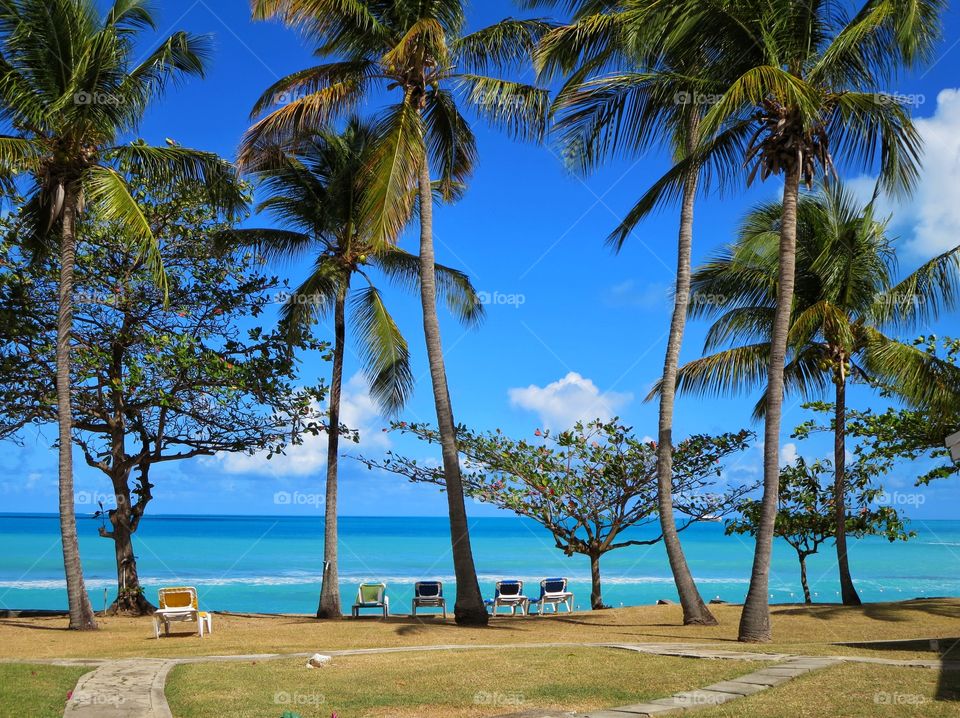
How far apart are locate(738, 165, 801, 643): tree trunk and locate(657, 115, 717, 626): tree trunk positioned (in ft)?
6.15

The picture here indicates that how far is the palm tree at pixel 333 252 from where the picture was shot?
1789cm

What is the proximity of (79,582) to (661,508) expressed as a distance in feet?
33.1

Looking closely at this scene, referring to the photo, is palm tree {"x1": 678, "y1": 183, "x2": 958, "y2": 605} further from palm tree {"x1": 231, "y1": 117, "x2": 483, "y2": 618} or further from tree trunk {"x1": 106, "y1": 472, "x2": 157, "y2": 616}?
tree trunk {"x1": 106, "y1": 472, "x2": 157, "y2": 616}

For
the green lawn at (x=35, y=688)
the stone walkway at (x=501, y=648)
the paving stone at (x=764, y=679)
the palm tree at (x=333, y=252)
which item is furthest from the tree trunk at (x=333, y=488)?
the paving stone at (x=764, y=679)

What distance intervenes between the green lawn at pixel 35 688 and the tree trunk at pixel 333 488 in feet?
26.6

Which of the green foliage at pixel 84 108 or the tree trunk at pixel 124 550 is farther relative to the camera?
the tree trunk at pixel 124 550

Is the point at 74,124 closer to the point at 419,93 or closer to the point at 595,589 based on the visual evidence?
the point at 419,93

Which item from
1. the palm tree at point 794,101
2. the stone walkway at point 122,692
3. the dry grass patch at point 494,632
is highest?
the palm tree at point 794,101

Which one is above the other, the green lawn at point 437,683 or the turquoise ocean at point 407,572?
the green lawn at point 437,683

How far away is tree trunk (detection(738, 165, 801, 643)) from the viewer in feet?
41.0

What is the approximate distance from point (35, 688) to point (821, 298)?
15.3 metres

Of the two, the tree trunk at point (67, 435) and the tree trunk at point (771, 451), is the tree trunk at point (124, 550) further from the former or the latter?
the tree trunk at point (771, 451)

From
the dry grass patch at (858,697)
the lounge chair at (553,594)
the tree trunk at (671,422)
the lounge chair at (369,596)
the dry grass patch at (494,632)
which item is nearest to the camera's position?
the dry grass patch at (858,697)

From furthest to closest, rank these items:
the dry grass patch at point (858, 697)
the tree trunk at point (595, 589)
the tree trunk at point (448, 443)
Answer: the tree trunk at point (595, 589), the tree trunk at point (448, 443), the dry grass patch at point (858, 697)
